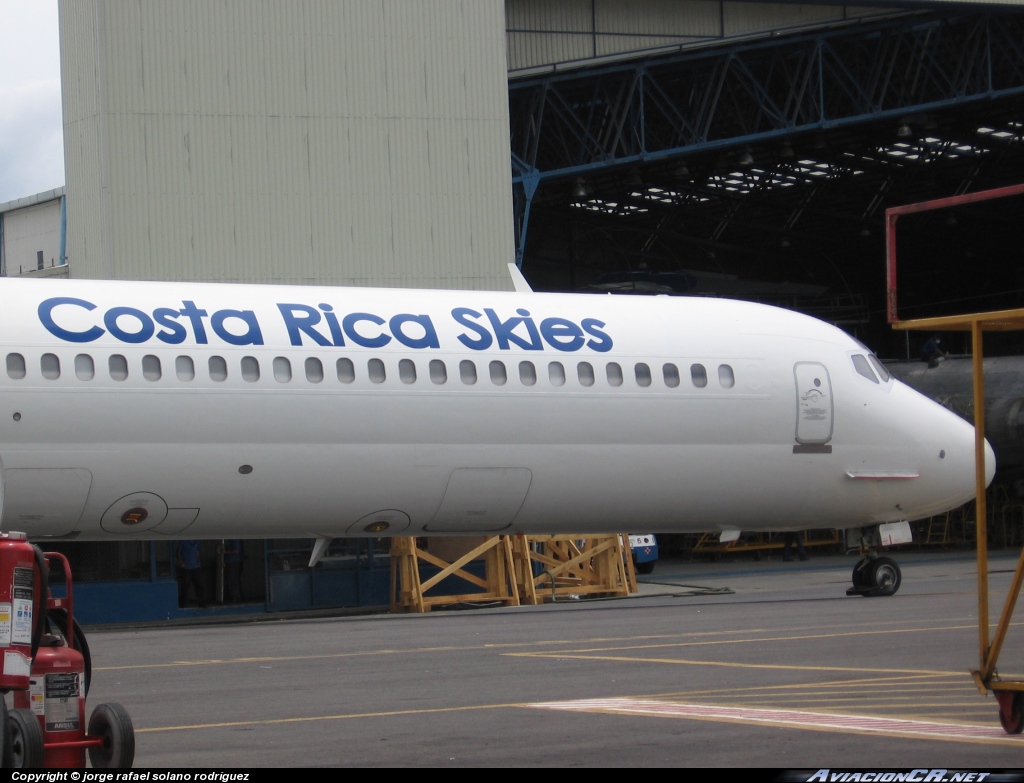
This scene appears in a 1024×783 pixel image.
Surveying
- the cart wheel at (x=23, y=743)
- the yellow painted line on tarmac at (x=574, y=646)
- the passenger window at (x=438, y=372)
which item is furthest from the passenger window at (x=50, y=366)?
the cart wheel at (x=23, y=743)

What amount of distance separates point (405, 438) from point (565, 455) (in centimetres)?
219

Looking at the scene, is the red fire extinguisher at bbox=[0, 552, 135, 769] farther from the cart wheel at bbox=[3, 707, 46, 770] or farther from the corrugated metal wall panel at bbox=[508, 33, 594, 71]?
the corrugated metal wall panel at bbox=[508, 33, 594, 71]

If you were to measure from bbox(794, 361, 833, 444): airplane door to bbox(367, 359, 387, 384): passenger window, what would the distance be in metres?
6.00

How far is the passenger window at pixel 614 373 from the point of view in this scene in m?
18.8

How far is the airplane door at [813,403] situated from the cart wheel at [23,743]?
47.8 feet

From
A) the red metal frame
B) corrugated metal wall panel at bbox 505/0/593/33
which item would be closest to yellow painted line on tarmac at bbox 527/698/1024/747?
the red metal frame

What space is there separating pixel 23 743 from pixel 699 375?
13.6 m

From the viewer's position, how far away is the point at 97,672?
13.8 metres

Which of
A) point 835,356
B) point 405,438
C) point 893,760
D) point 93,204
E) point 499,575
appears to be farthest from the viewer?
point 93,204

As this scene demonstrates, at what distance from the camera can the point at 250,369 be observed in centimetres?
1702

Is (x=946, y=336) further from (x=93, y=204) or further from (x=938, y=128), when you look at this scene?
(x=93, y=204)

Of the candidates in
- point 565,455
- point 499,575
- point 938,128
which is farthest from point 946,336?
point 565,455

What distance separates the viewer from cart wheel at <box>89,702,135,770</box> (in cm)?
714

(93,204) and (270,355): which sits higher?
(93,204)
